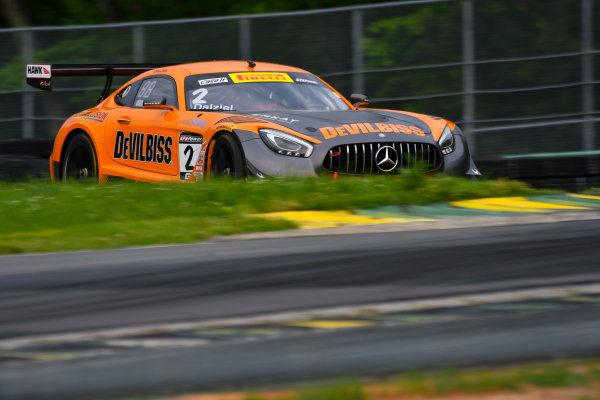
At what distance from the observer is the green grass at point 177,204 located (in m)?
5.68

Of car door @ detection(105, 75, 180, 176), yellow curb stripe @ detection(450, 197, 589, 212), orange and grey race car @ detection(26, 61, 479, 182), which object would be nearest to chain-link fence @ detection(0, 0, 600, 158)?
orange and grey race car @ detection(26, 61, 479, 182)

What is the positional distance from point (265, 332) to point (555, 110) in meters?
10.7

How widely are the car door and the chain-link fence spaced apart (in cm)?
400

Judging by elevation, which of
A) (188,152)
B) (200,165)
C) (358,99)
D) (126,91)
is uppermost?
(126,91)

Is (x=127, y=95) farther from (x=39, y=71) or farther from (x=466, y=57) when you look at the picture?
(x=466, y=57)

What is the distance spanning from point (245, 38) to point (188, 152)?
568cm

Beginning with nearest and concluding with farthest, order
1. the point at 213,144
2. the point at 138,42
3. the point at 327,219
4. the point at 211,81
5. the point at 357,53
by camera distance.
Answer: the point at 327,219 < the point at 213,144 < the point at 211,81 < the point at 357,53 < the point at 138,42

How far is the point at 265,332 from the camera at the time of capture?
343 centimetres

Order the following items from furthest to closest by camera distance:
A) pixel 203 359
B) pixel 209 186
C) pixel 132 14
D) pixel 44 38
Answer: pixel 132 14 → pixel 44 38 → pixel 209 186 → pixel 203 359

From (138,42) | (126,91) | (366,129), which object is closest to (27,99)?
(138,42)

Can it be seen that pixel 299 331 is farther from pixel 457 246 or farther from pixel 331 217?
pixel 331 217

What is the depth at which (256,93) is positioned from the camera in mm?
9445

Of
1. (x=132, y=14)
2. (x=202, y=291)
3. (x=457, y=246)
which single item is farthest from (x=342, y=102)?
(x=132, y=14)

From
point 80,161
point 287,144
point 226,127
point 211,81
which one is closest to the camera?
point 287,144
